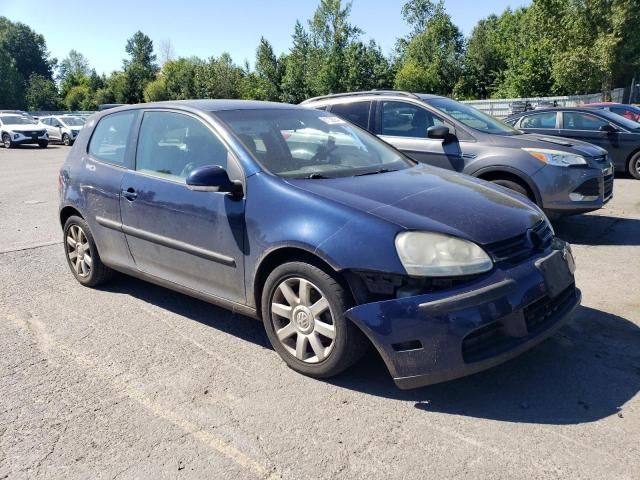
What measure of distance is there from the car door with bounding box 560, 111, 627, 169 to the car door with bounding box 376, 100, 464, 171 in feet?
17.4

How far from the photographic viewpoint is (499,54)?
62.7 m

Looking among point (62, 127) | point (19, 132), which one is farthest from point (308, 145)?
point (62, 127)

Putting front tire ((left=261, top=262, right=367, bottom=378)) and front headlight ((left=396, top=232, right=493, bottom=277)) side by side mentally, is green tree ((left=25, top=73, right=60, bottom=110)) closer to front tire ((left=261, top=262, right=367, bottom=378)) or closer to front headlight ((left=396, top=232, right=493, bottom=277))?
front tire ((left=261, top=262, right=367, bottom=378))

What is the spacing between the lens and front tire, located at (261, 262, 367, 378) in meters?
3.08

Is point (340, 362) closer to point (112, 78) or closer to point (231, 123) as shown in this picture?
point (231, 123)

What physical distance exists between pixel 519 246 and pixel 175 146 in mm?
2484

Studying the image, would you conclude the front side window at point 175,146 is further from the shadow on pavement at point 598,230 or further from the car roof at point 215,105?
the shadow on pavement at point 598,230

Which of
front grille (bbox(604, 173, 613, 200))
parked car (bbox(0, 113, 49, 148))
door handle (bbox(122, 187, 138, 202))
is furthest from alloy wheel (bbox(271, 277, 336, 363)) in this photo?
parked car (bbox(0, 113, 49, 148))

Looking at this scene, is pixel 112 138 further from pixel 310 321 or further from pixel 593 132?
pixel 593 132

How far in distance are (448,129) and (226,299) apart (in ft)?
13.2

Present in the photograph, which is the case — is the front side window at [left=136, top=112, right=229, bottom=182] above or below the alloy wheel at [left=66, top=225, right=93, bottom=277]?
above

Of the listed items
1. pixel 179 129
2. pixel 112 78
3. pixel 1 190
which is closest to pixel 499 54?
pixel 112 78

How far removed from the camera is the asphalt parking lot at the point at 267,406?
8.51 feet

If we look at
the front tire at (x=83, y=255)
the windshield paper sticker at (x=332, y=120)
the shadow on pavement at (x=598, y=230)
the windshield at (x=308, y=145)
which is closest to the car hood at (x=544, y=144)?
the shadow on pavement at (x=598, y=230)
